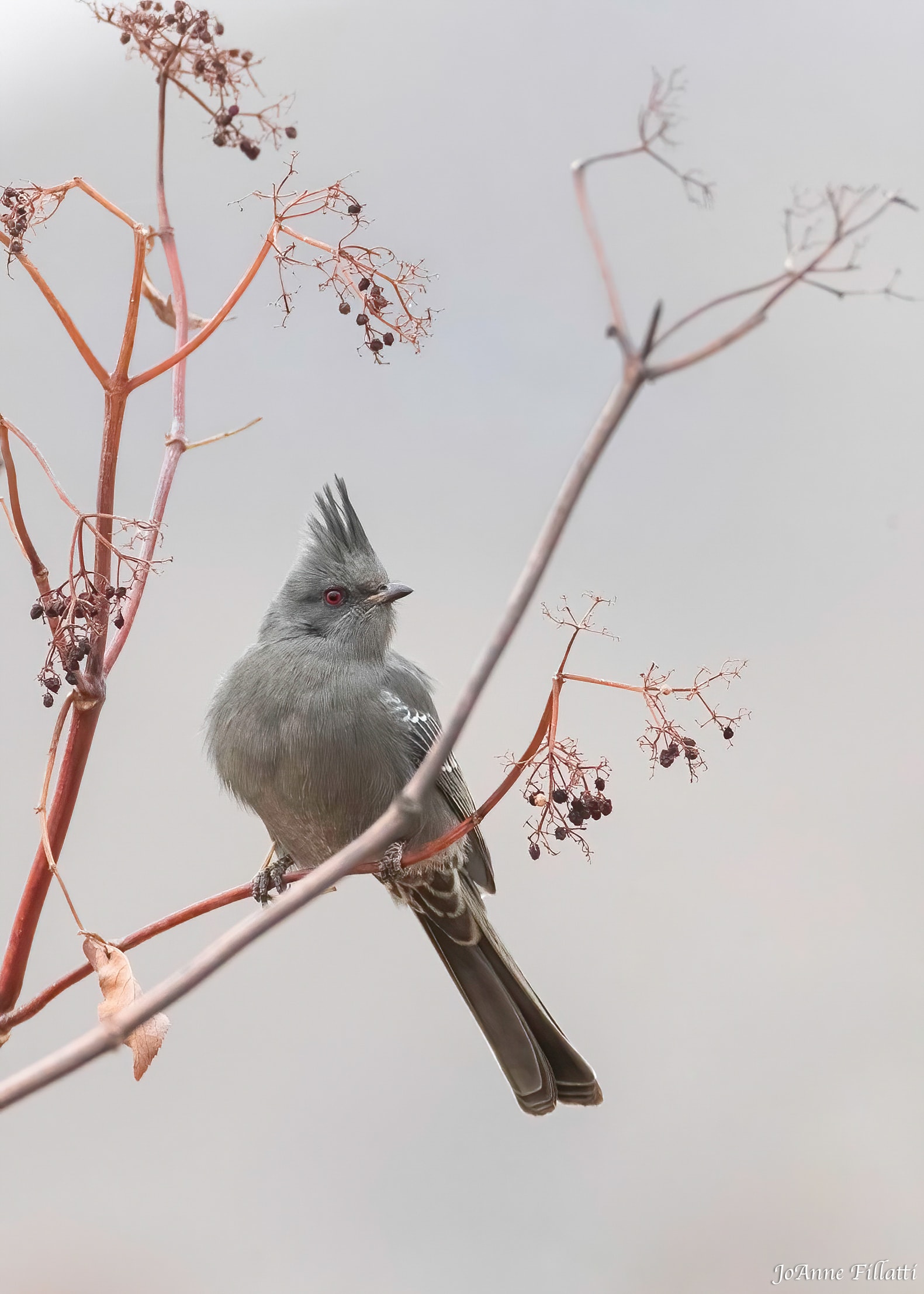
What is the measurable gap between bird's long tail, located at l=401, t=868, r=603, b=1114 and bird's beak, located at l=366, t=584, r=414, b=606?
538 millimetres

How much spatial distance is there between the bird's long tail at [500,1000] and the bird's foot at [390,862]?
A: 195 millimetres

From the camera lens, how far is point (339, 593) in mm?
2246

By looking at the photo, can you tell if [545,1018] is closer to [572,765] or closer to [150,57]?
[572,765]

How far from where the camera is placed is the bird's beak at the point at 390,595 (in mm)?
2129

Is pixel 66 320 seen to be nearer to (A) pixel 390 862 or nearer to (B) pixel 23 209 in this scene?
(B) pixel 23 209

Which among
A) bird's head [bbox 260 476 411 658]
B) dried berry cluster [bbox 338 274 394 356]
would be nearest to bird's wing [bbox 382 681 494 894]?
bird's head [bbox 260 476 411 658]

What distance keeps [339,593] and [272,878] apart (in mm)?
655

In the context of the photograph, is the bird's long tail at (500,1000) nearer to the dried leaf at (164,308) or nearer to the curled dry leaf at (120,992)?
the curled dry leaf at (120,992)

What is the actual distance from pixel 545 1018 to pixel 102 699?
1395 mm

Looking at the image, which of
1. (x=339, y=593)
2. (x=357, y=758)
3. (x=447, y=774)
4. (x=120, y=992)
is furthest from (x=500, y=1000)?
(x=120, y=992)

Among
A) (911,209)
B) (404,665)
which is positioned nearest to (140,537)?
(911,209)

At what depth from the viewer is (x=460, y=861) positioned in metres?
2.29

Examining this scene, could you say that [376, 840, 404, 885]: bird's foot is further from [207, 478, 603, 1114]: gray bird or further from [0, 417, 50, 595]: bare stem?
[0, 417, 50, 595]: bare stem

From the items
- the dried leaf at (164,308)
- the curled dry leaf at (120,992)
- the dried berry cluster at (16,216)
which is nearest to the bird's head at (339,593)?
the dried leaf at (164,308)
